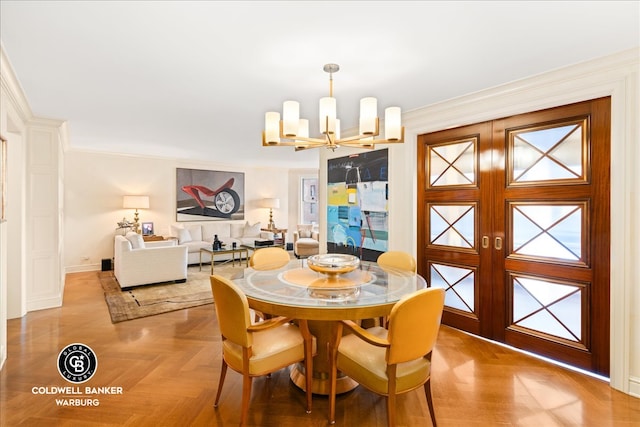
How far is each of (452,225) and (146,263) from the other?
4.38 meters

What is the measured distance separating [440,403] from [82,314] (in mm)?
3939

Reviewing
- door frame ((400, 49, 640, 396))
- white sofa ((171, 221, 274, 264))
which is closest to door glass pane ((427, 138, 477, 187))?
door frame ((400, 49, 640, 396))

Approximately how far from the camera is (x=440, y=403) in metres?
2.10

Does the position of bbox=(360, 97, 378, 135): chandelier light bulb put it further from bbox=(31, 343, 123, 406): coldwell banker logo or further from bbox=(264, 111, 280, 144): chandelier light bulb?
bbox=(31, 343, 123, 406): coldwell banker logo

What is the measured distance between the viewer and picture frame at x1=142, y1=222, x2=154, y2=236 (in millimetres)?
6691

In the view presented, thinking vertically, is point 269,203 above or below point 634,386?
above

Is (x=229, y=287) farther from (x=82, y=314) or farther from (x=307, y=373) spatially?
(x=82, y=314)

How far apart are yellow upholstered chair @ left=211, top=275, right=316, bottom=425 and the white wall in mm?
5640

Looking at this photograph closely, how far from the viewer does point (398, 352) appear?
1.66 m

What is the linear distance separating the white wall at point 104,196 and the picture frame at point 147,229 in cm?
10

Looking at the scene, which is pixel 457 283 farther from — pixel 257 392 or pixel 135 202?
pixel 135 202

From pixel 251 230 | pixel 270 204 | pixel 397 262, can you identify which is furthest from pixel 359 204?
pixel 270 204

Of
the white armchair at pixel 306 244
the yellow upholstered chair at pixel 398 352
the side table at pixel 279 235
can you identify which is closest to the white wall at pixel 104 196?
the side table at pixel 279 235

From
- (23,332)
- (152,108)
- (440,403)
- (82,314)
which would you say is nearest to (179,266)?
(82,314)
